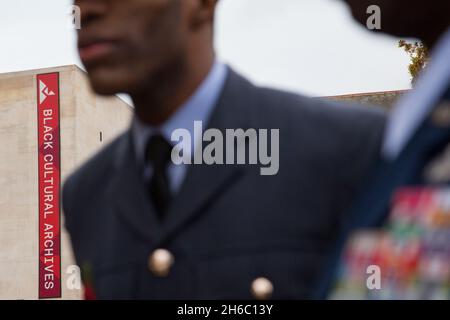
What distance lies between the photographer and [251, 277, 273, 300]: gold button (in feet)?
6.29

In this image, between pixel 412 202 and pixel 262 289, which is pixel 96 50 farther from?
pixel 412 202

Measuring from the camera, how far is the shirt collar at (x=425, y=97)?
1.47 m

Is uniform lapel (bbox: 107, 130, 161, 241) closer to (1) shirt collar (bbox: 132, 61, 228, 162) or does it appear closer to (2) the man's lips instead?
(1) shirt collar (bbox: 132, 61, 228, 162)

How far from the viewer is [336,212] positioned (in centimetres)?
194

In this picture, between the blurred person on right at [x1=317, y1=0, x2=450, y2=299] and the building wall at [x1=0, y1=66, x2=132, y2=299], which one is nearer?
the blurred person on right at [x1=317, y1=0, x2=450, y2=299]

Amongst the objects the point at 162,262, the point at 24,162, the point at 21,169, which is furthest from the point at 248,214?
the point at 21,169

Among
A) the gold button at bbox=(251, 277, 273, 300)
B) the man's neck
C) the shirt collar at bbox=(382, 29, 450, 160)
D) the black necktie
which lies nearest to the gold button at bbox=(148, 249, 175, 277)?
the black necktie

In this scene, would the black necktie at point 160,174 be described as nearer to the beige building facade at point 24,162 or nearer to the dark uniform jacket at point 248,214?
the dark uniform jacket at point 248,214

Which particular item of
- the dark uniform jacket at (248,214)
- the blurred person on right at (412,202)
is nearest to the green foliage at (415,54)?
the dark uniform jacket at (248,214)

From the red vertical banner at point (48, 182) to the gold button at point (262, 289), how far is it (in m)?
3.60

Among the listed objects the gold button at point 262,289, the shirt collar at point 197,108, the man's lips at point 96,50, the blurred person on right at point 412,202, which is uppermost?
the man's lips at point 96,50

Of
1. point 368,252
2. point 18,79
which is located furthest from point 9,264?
point 368,252

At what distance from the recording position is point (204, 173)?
2055 mm

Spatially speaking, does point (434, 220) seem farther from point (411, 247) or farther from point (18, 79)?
point (18, 79)
